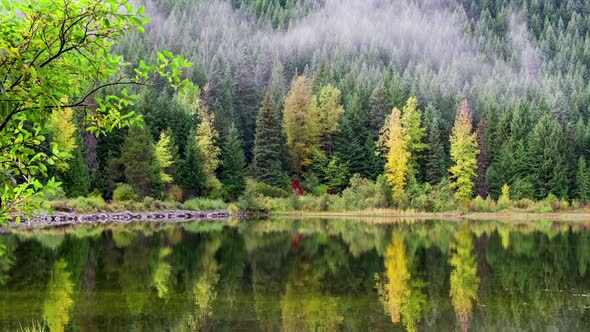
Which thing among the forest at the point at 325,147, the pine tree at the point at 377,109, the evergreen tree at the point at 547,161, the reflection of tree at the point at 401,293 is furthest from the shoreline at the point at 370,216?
the reflection of tree at the point at 401,293

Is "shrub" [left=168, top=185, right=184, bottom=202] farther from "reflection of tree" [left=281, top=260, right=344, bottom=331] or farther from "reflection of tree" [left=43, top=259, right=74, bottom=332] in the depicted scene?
"reflection of tree" [left=281, top=260, right=344, bottom=331]

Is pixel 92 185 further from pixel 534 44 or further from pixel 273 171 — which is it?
pixel 534 44

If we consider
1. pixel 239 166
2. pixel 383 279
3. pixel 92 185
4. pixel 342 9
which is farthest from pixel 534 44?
pixel 383 279

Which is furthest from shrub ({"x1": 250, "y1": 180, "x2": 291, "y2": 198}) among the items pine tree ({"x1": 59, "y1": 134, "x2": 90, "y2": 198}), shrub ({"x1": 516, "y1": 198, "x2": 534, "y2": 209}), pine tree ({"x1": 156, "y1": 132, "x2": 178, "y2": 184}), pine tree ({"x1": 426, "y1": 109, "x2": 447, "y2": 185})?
shrub ({"x1": 516, "y1": 198, "x2": 534, "y2": 209})

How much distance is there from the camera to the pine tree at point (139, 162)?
1992 inches

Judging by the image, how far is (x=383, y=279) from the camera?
17.8 m

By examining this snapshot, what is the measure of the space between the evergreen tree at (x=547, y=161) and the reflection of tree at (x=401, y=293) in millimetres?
42505

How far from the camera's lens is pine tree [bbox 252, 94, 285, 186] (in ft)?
206

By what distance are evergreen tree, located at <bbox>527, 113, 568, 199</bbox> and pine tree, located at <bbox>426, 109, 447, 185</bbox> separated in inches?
346

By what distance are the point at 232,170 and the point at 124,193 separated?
15.2m

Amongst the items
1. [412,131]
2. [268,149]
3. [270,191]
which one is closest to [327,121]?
[268,149]

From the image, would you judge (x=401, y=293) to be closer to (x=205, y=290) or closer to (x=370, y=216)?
(x=205, y=290)

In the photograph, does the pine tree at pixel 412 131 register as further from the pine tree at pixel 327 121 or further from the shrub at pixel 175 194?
the shrub at pixel 175 194

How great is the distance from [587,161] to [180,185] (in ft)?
144
